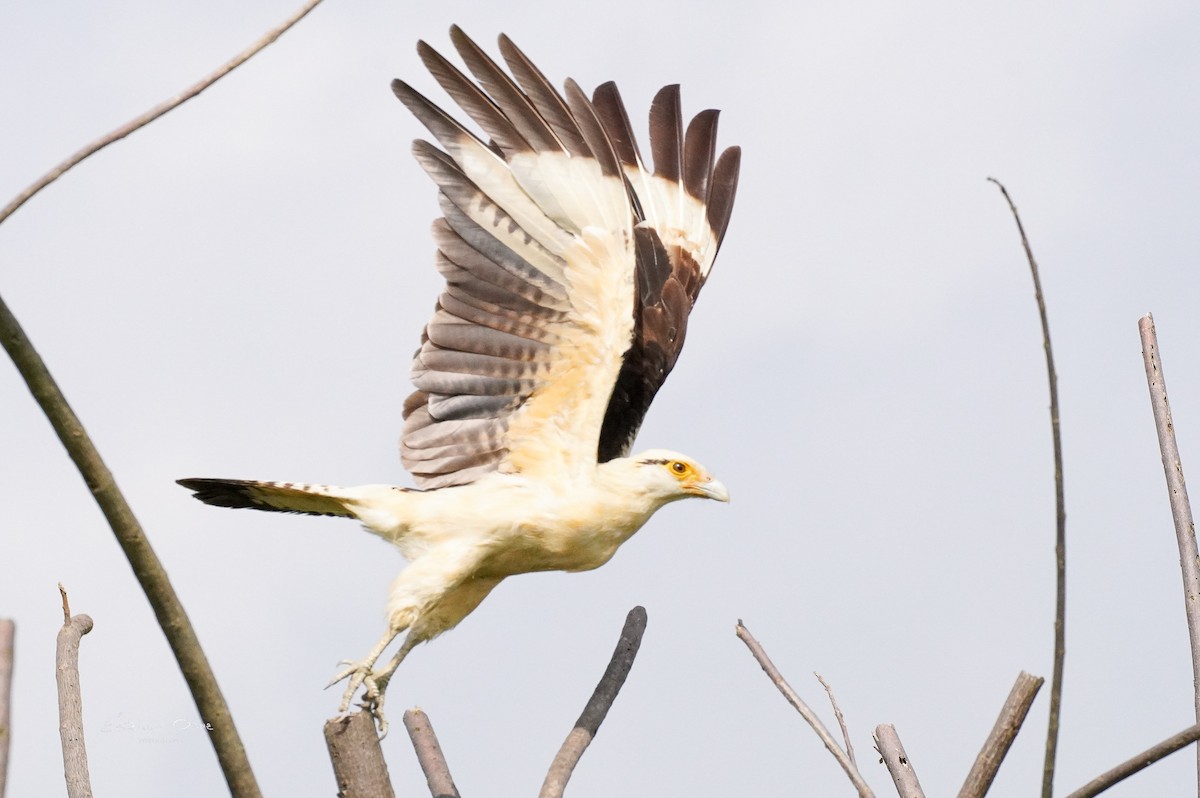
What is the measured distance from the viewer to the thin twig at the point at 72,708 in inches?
144

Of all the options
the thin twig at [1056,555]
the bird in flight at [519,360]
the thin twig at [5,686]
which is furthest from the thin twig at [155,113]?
the bird in flight at [519,360]

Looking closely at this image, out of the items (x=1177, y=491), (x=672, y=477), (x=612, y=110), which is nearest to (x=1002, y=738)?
(x=1177, y=491)

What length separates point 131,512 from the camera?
9.06 feet

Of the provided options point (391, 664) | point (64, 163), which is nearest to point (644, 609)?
point (391, 664)

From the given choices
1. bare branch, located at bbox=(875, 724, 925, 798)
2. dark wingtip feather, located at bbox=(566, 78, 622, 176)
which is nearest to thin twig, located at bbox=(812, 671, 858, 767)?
bare branch, located at bbox=(875, 724, 925, 798)

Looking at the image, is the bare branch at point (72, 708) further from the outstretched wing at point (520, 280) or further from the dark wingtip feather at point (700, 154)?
the dark wingtip feather at point (700, 154)

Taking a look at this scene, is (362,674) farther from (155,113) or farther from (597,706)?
(155,113)

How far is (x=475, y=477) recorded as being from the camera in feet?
20.1

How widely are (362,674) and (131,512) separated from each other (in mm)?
2666

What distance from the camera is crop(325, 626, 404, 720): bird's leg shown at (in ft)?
17.1

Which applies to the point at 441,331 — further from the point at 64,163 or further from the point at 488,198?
the point at 64,163

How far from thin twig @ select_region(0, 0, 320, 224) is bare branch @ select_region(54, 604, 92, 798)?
187cm

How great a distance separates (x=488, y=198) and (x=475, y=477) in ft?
3.89

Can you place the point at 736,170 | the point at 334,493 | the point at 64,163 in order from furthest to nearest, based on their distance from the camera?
1. the point at 736,170
2. the point at 334,493
3. the point at 64,163
